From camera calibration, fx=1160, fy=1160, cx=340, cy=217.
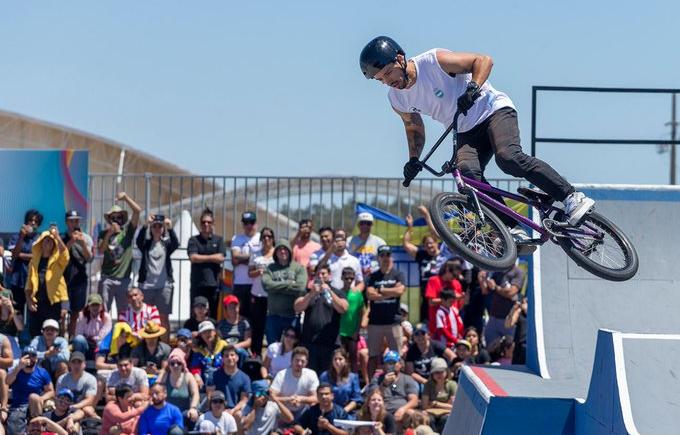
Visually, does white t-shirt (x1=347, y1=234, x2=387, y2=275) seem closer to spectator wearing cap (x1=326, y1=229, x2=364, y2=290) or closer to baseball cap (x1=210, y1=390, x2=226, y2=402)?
spectator wearing cap (x1=326, y1=229, x2=364, y2=290)

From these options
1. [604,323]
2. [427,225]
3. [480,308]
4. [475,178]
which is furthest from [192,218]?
[475,178]

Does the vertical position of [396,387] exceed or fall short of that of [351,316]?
it falls short

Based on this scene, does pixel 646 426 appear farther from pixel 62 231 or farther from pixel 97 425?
pixel 62 231

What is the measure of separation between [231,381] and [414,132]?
16.8ft

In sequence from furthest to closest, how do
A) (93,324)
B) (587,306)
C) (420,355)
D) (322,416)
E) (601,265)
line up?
(93,324)
(420,355)
(322,416)
(587,306)
(601,265)

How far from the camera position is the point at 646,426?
7461mm

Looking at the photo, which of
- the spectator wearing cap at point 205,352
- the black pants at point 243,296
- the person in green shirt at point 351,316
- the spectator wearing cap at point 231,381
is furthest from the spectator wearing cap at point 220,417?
the black pants at point 243,296

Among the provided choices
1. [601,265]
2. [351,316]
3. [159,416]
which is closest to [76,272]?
[159,416]

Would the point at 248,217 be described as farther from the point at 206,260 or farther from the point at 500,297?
the point at 500,297

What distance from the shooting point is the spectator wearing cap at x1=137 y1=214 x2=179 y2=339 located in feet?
48.3

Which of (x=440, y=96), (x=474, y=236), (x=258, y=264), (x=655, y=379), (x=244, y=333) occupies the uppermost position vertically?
(x=440, y=96)

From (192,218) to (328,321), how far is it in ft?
12.0

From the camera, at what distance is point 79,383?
13.4 metres

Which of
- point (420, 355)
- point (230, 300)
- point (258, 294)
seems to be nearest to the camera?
point (420, 355)
